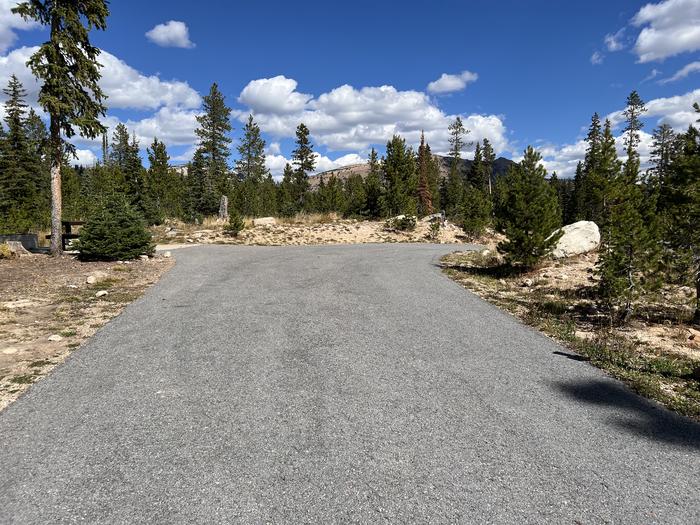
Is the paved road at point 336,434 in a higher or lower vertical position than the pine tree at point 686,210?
lower

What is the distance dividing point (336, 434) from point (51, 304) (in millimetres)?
8255

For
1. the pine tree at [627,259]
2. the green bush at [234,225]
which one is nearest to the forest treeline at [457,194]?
the pine tree at [627,259]

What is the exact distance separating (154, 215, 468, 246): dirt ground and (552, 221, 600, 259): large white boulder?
1097cm

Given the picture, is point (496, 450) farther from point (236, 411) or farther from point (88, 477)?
point (88, 477)

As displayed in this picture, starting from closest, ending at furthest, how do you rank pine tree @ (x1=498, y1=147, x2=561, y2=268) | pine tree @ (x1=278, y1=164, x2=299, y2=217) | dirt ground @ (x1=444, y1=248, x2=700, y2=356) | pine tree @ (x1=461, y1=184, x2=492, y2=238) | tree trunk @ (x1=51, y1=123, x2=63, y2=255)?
dirt ground @ (x1=444, y1=248, x2=700, y2=356) → pine tree @ (x1=498, y1=147, x2=561, y2=268) → tree trunk @ (x1=51, y1=123, x2=63, y2=255) → pine tree @ (x1=461, y1=184, x2=492, y2=238) → pine tree @ (x1=278, y1=164, x2=299, y2=217)

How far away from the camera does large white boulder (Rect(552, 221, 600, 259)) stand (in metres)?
17.3

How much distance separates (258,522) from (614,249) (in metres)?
8.33

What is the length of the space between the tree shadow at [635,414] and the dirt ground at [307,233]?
21.4 meters

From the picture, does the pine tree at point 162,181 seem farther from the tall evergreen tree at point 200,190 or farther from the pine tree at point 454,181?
the pine tree at point 454,181

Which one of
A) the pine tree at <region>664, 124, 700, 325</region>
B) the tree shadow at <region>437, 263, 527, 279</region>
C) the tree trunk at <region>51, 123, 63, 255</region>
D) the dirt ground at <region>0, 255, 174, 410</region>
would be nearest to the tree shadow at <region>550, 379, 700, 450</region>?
the pine tree at <region>664, 124, 700, 325</region>

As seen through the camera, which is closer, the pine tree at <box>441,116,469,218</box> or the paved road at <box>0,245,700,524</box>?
the paved road at <box>0,245,700,524</box>

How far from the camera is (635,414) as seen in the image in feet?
15.0

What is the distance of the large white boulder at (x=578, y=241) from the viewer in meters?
17.3

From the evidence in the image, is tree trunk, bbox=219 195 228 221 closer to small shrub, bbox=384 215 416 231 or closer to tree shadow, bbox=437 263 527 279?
small shrub, bbox=384 215 416 231
